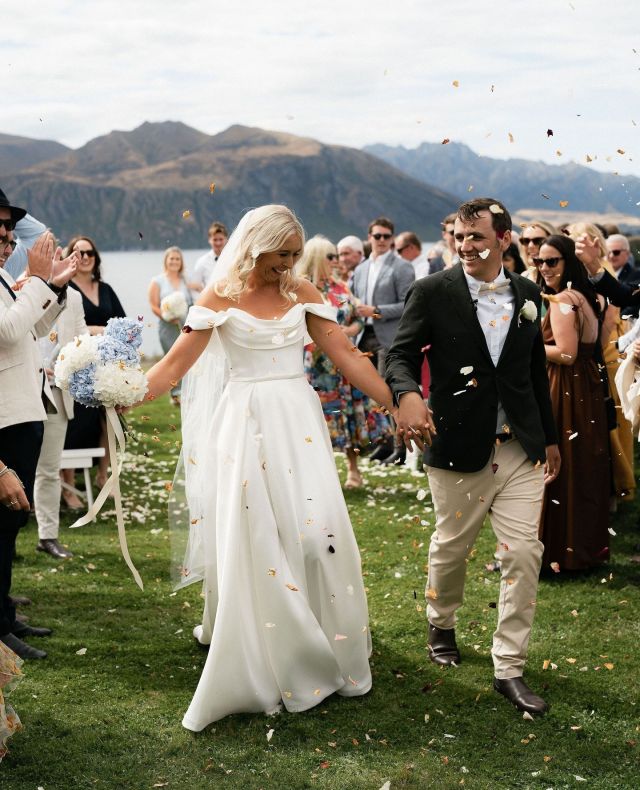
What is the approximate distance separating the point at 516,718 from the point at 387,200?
17572 cm

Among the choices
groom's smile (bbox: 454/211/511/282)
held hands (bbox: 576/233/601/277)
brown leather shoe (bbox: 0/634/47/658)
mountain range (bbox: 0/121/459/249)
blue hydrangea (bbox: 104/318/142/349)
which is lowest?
brown leather shoe (bbox: 0/634/47/658)

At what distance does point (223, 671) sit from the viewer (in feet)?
15.0

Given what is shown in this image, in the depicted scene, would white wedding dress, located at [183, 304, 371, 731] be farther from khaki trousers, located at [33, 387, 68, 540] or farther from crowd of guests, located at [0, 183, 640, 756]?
khaki trousers, located at [33, 387, 68, 540]

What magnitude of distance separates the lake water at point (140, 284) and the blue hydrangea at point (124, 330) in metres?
0.20

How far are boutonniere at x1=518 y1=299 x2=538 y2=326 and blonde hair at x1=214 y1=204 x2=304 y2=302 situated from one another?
1191 millimetres

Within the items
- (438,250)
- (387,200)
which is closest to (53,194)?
(387,200)

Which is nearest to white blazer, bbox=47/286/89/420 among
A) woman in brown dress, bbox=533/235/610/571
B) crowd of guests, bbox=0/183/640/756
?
crowd of guests, bbox=0/183/640/756

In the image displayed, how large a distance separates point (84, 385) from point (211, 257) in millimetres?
9436

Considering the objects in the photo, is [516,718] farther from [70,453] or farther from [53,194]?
[53,194]

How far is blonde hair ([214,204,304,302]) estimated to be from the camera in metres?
4.68

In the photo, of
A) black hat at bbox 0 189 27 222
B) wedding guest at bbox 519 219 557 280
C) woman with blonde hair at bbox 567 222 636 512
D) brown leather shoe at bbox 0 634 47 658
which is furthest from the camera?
woman with blonde hair at bbox 567 222 636 512

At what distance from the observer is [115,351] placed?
4.62m

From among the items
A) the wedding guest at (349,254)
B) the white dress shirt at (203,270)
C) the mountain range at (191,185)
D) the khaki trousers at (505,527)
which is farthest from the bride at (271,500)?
the mountain range at (191,185)

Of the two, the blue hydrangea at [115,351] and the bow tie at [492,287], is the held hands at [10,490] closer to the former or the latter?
the blue hydrangea at [115,351]
